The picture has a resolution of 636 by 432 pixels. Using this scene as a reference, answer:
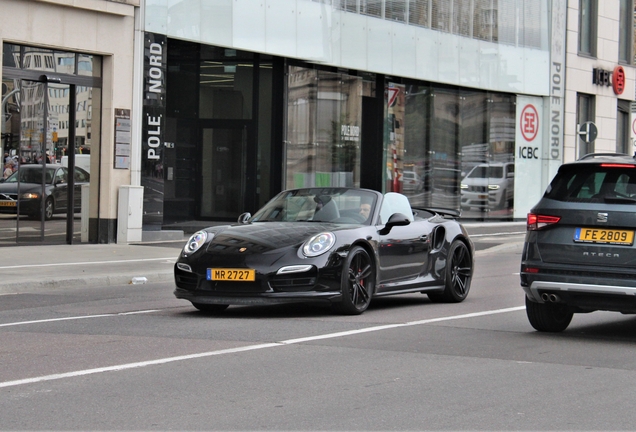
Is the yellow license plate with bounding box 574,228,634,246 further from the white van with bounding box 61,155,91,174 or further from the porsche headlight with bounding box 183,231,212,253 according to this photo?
the white van with bounding box 61,155,91,174

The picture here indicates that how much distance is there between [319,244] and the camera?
33.3 ft

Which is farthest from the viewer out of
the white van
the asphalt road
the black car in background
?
the white van

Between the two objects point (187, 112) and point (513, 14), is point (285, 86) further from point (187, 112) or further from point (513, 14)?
point (513, 14)

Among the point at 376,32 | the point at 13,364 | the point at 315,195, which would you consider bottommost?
the point at 13,364

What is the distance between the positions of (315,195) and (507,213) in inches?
865

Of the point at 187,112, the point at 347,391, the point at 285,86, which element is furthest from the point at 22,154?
the point at 347,391

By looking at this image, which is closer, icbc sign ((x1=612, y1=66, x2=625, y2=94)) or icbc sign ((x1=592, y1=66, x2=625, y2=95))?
icbc sign ((x1=592, y1=66, x2=625, y2=95))

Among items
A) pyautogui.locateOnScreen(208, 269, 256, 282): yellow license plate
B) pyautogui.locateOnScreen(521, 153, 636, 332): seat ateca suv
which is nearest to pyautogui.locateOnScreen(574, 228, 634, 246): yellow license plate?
pyautogui.locateOnScreen(521, 153, 636, 332): seat ateca suv

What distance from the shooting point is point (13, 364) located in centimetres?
736

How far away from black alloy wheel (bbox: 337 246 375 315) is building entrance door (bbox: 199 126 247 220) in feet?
48.4

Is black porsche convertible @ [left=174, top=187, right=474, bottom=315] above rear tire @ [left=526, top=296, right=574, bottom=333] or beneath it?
above

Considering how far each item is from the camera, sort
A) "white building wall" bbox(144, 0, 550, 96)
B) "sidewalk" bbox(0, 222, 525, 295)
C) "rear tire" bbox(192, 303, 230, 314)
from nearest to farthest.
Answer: "rear tire" bbox(192, 303, 230, 314) < "sidewalk" bbox(0, 222, 525, 295) < "white building wall" bbox(144, 0, 550, 96)

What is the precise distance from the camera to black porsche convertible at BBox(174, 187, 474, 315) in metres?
9.95

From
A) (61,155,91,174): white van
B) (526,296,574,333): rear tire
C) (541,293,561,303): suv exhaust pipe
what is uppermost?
(61,155,91,174): white van
